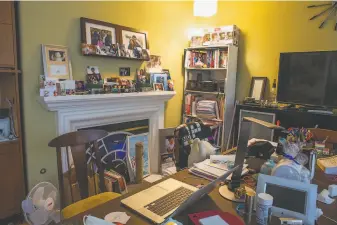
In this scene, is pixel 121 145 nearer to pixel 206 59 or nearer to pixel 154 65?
pixel 154 65

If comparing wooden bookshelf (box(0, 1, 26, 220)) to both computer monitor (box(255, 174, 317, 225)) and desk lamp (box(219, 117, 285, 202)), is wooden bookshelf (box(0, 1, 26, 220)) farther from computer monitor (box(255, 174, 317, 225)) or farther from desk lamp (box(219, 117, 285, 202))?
computer monitor (box(255, 174, 317, 225))

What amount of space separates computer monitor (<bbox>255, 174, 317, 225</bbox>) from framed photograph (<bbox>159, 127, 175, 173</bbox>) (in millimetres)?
2241

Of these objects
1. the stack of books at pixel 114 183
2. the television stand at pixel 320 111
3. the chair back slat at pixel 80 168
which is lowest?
the stack of books at pixel 114 183

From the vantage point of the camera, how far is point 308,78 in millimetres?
2854

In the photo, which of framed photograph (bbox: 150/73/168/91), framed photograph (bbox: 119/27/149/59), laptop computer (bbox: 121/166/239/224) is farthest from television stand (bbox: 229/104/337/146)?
laptop computer (bbox: 121/166/239/224)

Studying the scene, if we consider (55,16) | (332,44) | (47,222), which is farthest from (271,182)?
(332,44)

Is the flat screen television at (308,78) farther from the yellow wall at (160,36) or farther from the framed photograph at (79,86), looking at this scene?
the framed photograph at (79,86)

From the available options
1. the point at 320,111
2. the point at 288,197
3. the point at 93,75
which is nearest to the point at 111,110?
the point at 93,75

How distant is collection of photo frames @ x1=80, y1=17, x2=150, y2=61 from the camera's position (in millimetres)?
2449

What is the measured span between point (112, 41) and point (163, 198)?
201cm

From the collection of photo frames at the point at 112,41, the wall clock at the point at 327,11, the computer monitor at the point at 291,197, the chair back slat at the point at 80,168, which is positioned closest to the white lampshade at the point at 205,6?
the collection of photo frames at the point at 112,41

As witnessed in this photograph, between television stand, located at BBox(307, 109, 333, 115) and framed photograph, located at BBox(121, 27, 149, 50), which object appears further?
framed photograph, located at BBox(121, 27, 149, 50)

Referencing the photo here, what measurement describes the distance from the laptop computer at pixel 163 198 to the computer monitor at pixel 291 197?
18 centimetres

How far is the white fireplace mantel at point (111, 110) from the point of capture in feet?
7.55
